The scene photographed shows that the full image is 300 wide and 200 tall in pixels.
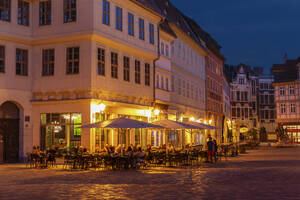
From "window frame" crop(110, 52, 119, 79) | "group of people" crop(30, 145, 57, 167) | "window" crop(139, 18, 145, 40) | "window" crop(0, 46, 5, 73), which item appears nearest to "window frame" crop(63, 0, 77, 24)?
"window frame" crop(110, 52, 119, 79)

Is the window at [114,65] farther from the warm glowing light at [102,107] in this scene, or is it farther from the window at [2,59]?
the window at [2,59]

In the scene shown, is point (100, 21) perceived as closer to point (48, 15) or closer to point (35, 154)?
point (48, 15)

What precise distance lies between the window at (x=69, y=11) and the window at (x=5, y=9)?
3.44 metres

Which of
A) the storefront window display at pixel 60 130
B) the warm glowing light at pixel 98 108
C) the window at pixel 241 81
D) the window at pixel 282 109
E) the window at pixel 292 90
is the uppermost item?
the window at pixel 241 81

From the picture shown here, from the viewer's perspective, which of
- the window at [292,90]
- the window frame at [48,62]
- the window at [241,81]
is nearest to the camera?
the window frame at [48,62]

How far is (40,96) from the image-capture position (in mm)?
27844

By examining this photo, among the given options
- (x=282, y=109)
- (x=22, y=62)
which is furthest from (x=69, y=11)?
(x=282, y=109)

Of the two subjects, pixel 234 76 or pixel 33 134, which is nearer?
pixel 33 134

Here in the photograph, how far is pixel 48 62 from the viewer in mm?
27734

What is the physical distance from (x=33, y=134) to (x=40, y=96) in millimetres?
2380

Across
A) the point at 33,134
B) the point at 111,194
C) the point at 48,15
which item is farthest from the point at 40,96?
the point at 111,194

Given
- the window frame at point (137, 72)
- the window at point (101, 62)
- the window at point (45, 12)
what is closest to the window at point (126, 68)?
the window frame at point (137, 72)

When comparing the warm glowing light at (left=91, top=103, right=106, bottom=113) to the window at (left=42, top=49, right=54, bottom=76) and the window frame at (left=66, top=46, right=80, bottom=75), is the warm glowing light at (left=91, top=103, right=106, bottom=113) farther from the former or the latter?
the window at (left=42, top=49, right=54, bottom=76)

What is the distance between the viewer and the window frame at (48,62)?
90.5ft
